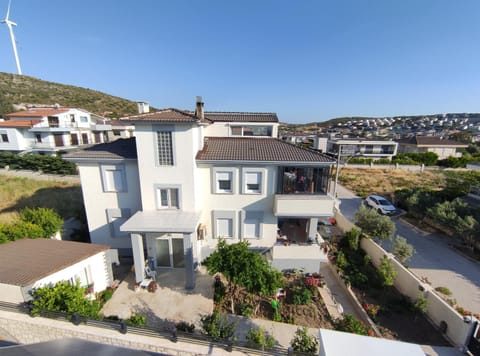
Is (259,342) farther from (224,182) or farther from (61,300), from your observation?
(224,182)

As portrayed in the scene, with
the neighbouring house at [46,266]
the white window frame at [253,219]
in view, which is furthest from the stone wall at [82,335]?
the white window frame at [253,219]

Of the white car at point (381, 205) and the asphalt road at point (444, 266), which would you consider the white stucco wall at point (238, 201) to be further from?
the white car at point (381, 205)

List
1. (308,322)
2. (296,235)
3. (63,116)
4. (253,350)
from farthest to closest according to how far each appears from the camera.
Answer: (63,116), (296,235), (308,322), (253,350)

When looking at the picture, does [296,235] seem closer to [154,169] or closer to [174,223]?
[174,223]

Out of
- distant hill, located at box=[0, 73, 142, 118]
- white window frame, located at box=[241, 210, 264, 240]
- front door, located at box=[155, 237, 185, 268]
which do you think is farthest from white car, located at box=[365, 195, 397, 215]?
distant hill, located at box=[0, 73, 142, 118]

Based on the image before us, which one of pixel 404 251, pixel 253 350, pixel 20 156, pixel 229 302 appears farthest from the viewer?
pixel 20 156

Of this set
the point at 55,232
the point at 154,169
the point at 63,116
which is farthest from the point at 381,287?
the point at 63,116

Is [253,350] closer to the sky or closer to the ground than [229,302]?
closer to the sky
